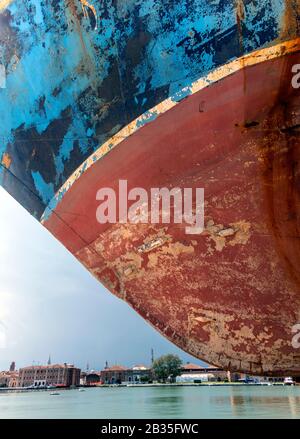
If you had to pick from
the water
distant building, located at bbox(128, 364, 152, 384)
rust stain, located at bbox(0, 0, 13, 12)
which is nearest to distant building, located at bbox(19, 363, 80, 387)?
distant building, located at bbox(128, 364, 152, 384)

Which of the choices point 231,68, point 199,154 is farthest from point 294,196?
point 231,68

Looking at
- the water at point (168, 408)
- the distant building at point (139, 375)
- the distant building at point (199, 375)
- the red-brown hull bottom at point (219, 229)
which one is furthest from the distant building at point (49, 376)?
the red-brown hull bottom at point (219, 229)

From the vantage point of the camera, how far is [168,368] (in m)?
76.8

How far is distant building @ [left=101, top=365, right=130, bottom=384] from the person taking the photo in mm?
88312

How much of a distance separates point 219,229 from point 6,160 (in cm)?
201

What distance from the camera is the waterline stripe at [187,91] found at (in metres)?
2.30

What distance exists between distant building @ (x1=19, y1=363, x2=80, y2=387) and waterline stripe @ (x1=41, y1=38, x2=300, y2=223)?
295 feet

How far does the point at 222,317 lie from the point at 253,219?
1146mm

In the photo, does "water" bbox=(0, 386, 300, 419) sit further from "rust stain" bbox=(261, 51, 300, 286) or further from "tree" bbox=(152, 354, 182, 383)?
"tree" bbox=(152, 354, 182, 383)

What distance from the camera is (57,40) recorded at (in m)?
2.73

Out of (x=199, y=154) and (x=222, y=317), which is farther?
(x=222, y=317)

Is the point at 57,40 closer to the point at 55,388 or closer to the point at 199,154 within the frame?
the point at 199,154

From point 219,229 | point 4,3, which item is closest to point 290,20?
point 219,229

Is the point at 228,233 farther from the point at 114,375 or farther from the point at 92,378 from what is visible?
the point at 92,378
